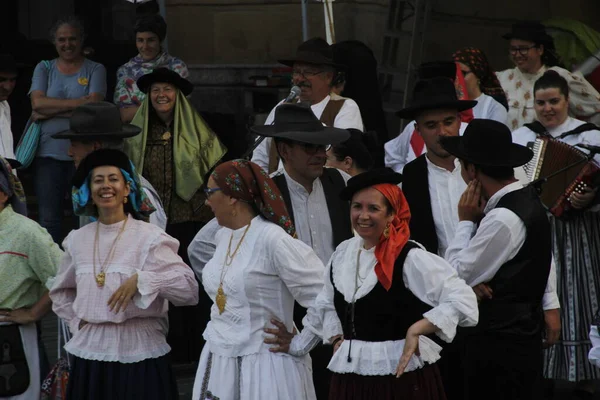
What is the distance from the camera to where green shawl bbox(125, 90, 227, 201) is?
29.0 feet

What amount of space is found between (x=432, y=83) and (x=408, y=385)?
2.32 metres

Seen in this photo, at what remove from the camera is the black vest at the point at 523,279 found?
617 cm

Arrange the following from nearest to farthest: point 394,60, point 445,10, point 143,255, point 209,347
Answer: point 209,347 < point 143,255 < point 394,60 < point 445,10

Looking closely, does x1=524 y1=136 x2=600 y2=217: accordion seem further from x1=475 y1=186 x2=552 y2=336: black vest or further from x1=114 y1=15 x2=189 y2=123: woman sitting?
x1=114 y1=15 x2=189 y2=123: woman sitting

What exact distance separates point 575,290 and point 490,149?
112 inches

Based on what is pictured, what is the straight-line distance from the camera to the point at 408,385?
18.8 ft

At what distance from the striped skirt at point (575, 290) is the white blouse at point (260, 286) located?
3.12 metres

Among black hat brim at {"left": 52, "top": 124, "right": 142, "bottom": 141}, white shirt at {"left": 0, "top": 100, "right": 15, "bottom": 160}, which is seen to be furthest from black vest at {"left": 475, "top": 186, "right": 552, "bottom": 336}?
white shirt at {"left": 0, "top": 100, "right": 15, "bottom": 160}

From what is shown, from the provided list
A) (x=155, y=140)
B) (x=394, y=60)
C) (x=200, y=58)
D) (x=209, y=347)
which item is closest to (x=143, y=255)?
(x=209, y=347)

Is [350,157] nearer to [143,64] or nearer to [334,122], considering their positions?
[334,122]

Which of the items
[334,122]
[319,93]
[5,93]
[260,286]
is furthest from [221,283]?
[5,93]

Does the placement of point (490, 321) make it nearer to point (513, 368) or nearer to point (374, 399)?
point (513, 368)

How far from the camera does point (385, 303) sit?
570 centimetres

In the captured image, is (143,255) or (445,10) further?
(445,10)
